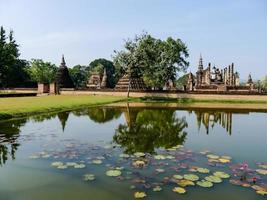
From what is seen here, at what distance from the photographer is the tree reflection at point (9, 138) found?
13352mm

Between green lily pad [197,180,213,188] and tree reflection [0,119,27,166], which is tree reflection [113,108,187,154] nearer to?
green lily pad [197,180,213,188]

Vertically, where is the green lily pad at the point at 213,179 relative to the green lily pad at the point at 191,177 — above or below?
below

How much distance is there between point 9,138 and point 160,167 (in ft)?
31.3

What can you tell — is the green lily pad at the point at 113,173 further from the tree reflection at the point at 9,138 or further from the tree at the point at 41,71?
the tree at the point at 41,71

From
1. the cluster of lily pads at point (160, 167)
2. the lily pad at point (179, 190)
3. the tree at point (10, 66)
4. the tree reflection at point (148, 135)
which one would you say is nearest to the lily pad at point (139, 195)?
the cluster of lily pads at point (160, 167)

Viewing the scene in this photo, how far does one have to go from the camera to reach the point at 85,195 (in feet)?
28.3

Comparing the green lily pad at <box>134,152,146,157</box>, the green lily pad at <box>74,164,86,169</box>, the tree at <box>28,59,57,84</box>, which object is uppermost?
the tree at <box>28,59,57,84</box>

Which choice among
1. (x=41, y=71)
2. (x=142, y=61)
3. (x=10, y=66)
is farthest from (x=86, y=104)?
(x=41, y=71)

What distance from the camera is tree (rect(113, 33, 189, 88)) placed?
55.0 metres

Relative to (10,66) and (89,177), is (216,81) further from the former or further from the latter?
(89,177)

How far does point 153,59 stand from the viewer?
59.0m

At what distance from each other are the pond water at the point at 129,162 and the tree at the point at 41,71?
7520 cm

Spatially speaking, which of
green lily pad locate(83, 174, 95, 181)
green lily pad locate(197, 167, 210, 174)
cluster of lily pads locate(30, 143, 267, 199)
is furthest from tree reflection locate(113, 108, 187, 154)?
green lily pad locate(83, 174, 95, 181)

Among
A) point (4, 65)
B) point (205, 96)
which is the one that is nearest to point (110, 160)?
point (205, 96)
